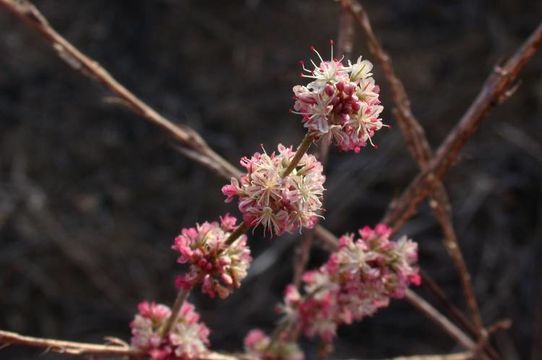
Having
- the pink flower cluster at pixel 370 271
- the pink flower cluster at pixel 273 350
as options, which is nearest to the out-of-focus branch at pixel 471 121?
the pink flower cluster at pixel 370 271

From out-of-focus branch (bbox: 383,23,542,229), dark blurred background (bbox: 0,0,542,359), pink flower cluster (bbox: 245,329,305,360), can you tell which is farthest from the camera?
dark blurred background (bbox: 0,0,542,359)

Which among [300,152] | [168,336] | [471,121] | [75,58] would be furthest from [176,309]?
[471,121]

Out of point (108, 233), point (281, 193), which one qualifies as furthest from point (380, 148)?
point (281, 193)

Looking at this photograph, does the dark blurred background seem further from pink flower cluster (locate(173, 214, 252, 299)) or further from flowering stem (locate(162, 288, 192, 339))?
pink flower cluster (locate(173, 214, 252, 299))

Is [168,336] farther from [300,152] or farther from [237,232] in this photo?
[300,152]

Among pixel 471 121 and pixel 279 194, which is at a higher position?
pixel 471 121

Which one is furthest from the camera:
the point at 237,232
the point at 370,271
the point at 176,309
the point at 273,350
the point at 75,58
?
the point at 273,350

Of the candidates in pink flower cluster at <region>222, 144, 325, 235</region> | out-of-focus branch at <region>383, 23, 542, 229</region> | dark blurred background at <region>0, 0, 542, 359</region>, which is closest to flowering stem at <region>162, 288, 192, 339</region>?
pink flower cluster at <region>222, 144, 325, 235</region>
